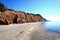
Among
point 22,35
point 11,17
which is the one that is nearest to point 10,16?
point 11,17

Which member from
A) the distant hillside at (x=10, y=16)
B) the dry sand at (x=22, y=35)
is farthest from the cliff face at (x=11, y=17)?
the dry sand at (x=22, y=35)

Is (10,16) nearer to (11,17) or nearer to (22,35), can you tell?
(11,17)

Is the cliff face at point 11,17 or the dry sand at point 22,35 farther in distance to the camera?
the cliff face at point 11,17

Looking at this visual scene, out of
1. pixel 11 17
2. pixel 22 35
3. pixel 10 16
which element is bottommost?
pixel 22 35

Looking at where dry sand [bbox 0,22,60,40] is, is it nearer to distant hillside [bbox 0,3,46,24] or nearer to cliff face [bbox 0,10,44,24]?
cliff face [bbox 0,10,44,24]

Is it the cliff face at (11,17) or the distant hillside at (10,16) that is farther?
the distant hillside at (10,16)

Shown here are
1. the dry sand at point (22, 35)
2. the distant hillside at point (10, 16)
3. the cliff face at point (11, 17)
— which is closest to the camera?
the dry sand at point (22, 35)

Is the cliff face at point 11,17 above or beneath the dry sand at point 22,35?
above

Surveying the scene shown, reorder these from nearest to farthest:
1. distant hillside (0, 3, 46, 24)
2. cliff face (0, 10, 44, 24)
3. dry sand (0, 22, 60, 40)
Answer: dry sand (0, 22, 60, 40) < cliff face (0, 10, 44, 24) < distant hillside (0, 3, 46, 24)

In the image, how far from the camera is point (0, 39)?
31.0 ft

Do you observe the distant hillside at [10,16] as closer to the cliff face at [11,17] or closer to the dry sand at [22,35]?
the cliff face at [11,17]

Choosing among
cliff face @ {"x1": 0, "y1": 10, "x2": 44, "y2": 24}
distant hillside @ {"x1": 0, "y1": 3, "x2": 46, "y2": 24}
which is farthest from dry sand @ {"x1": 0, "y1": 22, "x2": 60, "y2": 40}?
distant hillside @ {"x1": 0, "y1": 3, "x2": 46, "y2": 24}

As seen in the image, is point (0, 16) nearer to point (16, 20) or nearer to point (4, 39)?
point (16, 20)

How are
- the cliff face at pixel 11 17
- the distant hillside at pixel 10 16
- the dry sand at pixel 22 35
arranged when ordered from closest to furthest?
the dry sand at pixel 22 35
the cliff face at pixel 11 17
the distant hillside at pixel 10 16
